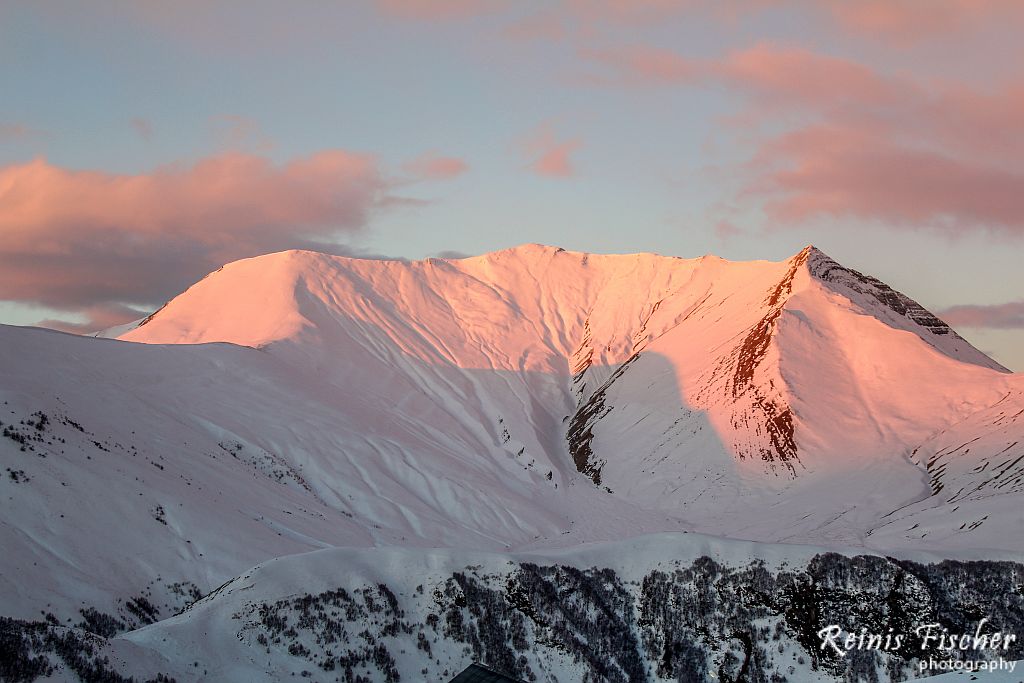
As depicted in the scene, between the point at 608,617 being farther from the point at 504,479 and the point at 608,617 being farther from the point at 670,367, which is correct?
the point at 670,367

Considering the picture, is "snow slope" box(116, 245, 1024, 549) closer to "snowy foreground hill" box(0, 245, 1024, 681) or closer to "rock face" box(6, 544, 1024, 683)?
"snowy foreground hill" box(0, 245, 1024, 681)

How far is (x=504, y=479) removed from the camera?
13475 centimetres

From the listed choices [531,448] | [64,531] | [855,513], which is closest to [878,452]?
[855,513]

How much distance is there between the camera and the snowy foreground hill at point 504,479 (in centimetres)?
5681

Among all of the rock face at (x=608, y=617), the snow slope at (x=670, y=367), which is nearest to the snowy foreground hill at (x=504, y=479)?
the rock face at (x=608, y=617)

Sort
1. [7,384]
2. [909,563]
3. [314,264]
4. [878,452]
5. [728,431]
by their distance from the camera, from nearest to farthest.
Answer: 1. [909,563]
2. [7,384]
3. [878,452]
4. [728,431]
5. [314,264]

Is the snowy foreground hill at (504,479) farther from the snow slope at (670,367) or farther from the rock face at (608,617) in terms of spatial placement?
the snow slope at (670,367)

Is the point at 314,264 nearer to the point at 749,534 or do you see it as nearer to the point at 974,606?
the point at 749,534

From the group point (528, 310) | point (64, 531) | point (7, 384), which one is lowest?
point (64, 531)

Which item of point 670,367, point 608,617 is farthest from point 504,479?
point 608,617

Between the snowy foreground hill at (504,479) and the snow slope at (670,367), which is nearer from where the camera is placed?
the snowy foreground hill at (504,479)

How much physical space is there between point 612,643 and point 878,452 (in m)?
75.3

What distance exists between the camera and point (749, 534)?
110 m

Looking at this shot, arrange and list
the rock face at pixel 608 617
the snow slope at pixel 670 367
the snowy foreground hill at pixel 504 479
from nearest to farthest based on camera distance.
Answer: the rock face at pixel 608 617 < the snowy foreground hill at pixel 504 479 < the snow slope at pixel 670 367
